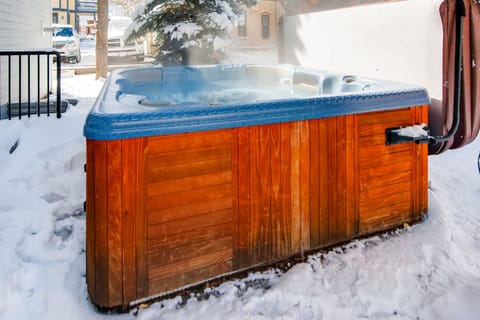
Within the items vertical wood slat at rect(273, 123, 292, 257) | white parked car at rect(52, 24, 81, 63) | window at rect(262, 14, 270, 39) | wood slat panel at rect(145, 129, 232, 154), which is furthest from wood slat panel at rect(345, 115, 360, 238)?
window at rect(262, 14, 270, 39)

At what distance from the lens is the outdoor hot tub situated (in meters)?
1.42

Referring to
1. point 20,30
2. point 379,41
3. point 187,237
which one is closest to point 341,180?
point 187,237

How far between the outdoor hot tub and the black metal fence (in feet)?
7.41

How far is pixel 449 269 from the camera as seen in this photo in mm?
1727

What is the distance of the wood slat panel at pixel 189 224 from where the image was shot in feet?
4.90

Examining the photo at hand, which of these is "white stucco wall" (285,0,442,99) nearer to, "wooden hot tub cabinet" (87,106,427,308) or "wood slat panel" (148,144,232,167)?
"wooden hot tub cabinet" (87,106,427,308)

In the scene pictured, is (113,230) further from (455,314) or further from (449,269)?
(449,269)

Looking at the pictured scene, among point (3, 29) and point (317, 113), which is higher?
point (3, 29)

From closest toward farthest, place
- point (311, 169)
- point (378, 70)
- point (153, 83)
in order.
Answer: point (311, 169) < point (378, 70) < point (153, 83)

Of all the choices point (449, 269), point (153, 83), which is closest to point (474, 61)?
point (449, 269)

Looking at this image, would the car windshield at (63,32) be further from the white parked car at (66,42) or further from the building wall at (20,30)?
the building wall at (20,30)

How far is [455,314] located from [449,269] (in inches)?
13.0

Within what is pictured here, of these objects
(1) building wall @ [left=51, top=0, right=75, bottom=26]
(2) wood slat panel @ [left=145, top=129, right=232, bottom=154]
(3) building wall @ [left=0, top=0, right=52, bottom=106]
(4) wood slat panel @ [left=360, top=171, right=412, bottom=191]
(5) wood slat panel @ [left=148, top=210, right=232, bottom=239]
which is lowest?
(5) wood slat panel @ [left=148, top=210, right=232, bottom=239]

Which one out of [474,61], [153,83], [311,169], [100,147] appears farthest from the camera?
[153,83]
